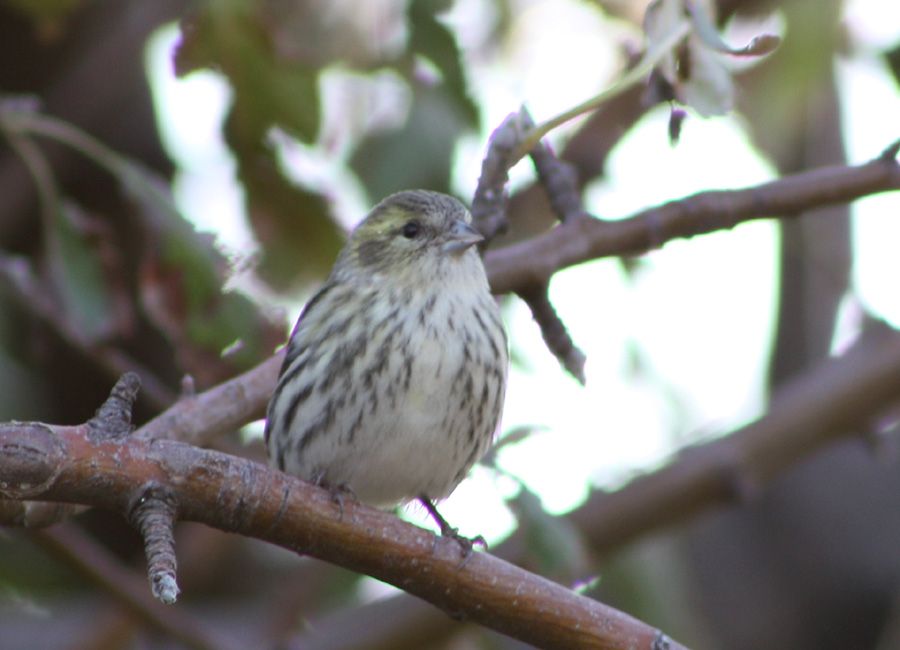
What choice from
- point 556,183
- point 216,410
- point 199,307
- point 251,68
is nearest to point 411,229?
point 556,183

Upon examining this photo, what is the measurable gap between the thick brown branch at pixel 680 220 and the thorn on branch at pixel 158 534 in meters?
1.32

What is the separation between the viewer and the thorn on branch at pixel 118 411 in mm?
2355

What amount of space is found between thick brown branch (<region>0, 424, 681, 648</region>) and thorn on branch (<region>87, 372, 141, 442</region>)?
21 millimetres

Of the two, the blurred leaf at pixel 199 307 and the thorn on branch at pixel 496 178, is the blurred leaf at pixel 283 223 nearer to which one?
the blurred leaf at pixel 199 307

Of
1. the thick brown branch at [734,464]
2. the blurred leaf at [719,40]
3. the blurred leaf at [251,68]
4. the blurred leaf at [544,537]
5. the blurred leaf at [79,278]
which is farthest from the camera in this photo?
the thick brown branch at [734,464]

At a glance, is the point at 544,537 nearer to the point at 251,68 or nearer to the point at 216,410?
the point at 216,410

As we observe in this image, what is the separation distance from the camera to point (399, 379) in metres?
3.27

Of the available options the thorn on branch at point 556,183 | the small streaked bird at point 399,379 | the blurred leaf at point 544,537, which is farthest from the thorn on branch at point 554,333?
the blurred leaf at point 544,537

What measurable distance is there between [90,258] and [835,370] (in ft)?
8.19

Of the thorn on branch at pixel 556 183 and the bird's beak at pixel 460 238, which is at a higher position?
the thorn on branch at pixel 556 183

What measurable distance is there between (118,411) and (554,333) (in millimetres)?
1212

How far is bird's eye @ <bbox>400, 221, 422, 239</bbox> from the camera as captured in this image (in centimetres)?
373

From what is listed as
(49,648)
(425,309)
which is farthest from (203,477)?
(49,648)

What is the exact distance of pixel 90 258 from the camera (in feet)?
12.6
